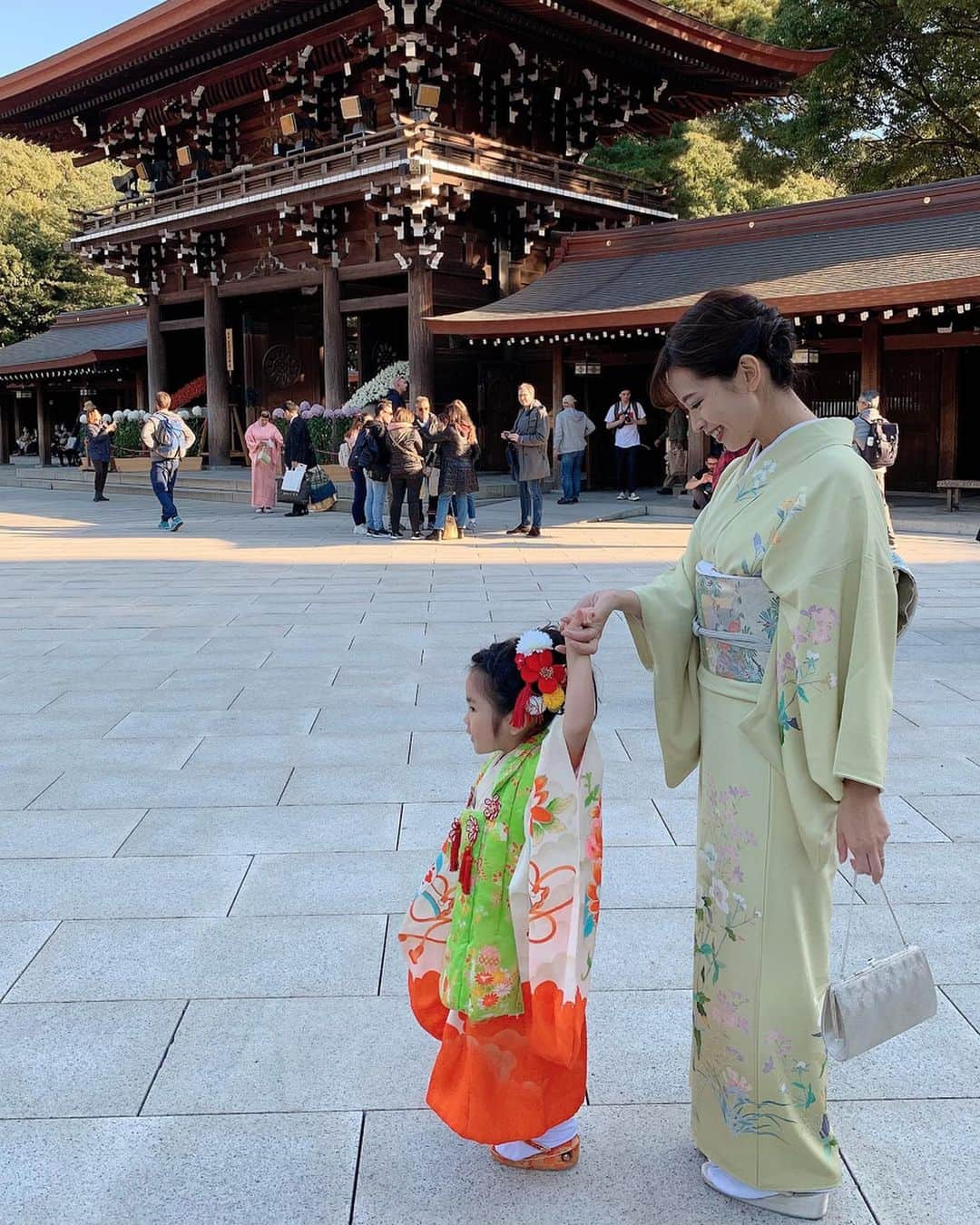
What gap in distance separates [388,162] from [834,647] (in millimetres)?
15586

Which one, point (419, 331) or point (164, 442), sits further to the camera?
point (419, 331)

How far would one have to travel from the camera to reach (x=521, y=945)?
1.99 m

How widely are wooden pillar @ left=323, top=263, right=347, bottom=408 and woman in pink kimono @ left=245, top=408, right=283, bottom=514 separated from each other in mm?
2734

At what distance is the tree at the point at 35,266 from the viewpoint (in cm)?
3244

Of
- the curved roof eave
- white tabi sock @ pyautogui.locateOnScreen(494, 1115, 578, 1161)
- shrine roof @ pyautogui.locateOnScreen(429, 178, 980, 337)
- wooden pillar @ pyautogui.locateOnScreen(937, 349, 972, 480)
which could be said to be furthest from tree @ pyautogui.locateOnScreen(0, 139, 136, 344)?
white tabi sock @ pyautogui.locateOnScreen(494, 1115, 578, 1161)

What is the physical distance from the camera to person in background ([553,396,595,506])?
15491 mm

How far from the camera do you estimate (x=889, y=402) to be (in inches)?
590

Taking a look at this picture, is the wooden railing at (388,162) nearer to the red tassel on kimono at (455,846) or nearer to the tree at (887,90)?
the tree at (887,90)

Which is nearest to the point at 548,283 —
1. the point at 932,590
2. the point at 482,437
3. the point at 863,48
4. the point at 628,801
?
the point at 482,437

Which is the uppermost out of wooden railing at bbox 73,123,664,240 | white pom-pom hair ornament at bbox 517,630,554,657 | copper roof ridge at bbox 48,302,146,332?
wooden railing at bbox 73,123,664,240

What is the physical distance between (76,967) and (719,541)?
6.48ft

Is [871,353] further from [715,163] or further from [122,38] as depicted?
[122,38]

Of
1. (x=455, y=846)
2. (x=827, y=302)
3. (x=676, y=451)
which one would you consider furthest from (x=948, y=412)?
(x=455, y=846)

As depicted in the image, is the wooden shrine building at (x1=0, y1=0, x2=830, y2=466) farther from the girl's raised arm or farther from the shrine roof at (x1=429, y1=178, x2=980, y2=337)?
the girl's raised arm
